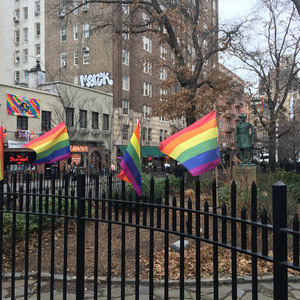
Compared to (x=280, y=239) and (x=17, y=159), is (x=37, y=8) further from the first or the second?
(x=280, y=239)

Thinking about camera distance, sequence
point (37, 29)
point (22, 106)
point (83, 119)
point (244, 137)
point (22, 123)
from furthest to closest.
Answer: point (37, 29)
point (83, 119)
point (22, 123)
point (22, 106)
point (244, 137)

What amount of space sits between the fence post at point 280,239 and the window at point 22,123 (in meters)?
28.1

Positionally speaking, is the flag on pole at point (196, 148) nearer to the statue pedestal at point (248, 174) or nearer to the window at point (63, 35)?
the statue pedestal at point (248, 174)

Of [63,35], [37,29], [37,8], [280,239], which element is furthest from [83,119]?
[280,239]

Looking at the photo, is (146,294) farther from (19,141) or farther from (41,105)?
(41,105)

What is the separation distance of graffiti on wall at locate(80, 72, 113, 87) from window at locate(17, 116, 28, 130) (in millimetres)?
11644

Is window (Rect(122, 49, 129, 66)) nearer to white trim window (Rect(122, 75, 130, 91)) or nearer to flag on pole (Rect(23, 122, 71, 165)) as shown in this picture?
white trim window (Rect(122, 75, 130, 91))

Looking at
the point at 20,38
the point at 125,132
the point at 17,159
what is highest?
the point at 20,38

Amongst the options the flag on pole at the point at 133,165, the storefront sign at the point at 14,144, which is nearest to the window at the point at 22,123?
the storefront sign at the point at 14,144

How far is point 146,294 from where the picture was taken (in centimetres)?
477

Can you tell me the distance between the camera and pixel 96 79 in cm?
3812

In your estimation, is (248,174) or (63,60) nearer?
(248,174)

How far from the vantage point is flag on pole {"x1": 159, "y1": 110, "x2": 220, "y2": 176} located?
309 cm

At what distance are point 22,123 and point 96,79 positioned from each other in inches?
497
